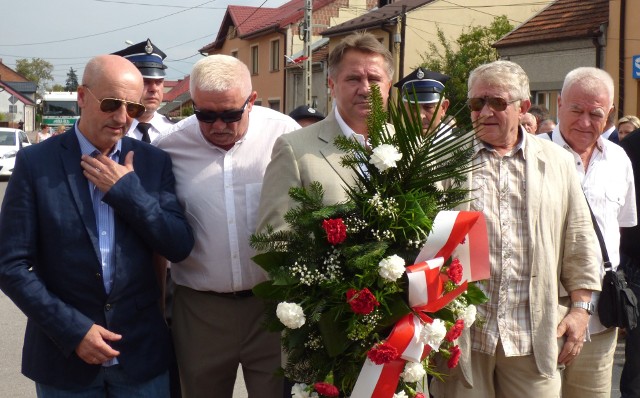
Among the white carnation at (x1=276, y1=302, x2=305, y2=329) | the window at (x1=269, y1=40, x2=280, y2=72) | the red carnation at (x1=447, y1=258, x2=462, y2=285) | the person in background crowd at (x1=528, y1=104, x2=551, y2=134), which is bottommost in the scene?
the white carnation at (x1=276, y1=302, x2=305, y2=329)

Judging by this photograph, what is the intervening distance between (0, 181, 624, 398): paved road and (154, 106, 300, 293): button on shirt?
8.44 ft

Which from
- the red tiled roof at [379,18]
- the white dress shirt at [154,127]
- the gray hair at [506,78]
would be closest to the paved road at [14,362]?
the white dress shirt at [154,127]

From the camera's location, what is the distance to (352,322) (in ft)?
9.89

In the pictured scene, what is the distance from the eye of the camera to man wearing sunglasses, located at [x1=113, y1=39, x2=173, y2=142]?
220 inches

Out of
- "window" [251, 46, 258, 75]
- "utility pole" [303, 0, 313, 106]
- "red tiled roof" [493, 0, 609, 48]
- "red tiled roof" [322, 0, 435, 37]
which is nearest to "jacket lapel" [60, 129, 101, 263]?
"red tiled roof" [493, 0, 609, 48]

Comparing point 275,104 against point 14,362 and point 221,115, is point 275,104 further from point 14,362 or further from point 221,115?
point 221,115

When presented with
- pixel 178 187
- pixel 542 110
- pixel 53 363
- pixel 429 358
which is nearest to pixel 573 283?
pixel 429 358

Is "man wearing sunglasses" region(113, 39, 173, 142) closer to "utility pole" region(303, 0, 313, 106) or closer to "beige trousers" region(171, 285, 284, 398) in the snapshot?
"beige trousers" region(171, 285, 284, 398)

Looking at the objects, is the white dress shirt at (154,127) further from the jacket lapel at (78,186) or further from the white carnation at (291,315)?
the white carnation at (291,315)

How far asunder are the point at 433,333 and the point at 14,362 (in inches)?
193

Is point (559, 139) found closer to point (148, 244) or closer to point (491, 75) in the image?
point (491, 75)

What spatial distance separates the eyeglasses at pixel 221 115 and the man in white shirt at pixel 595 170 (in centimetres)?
191

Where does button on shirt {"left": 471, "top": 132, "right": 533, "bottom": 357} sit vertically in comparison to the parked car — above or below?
below

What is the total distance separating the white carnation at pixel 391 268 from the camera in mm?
2957
